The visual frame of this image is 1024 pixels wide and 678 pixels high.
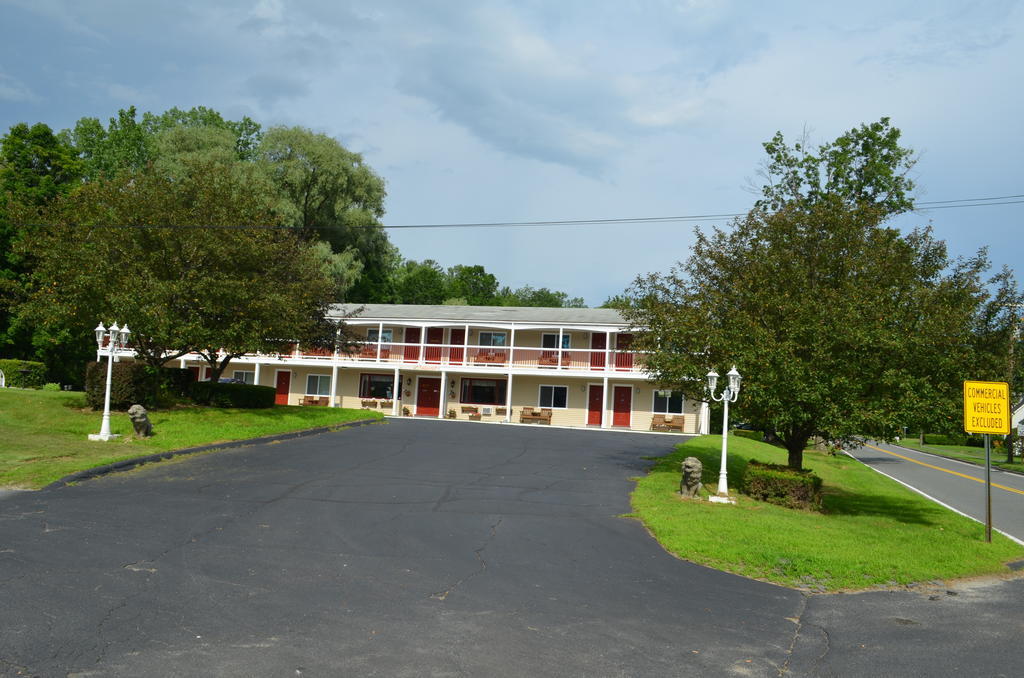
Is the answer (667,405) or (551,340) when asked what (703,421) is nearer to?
(667,405)

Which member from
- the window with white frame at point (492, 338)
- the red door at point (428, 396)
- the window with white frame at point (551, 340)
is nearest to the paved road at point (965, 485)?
the window with white frame at point (551, 340)

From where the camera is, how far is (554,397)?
37.1 meters

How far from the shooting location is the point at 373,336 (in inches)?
1587

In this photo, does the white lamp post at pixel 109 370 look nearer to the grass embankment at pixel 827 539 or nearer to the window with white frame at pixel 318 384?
the grass embankment at pixel 827 539

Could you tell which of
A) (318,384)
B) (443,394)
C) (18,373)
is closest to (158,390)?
(18,373)

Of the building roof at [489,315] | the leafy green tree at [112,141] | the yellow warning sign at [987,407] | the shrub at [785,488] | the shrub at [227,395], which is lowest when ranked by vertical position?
the shrub at [785,488]

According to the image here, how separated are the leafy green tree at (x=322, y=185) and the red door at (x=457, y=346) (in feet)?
34.3

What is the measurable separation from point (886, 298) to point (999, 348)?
106 inches

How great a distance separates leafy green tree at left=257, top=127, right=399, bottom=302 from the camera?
46531 mm

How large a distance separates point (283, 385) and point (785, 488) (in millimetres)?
30313

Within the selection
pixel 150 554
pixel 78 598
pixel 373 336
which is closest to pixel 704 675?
pixel 78 598

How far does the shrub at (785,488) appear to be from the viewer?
50.6ft

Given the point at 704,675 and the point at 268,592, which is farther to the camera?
the point at 268,592

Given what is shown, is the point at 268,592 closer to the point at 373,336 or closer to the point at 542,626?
the point at 542,626
